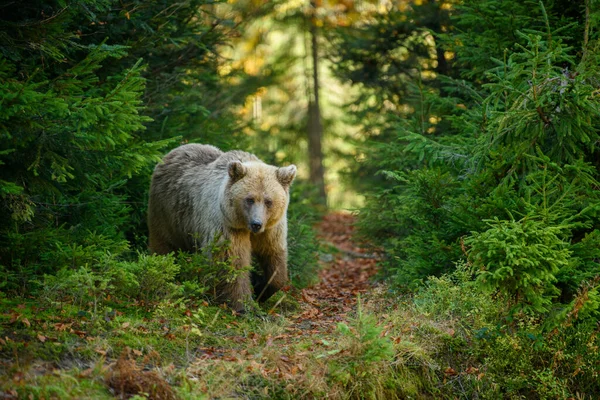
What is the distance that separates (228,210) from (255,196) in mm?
410

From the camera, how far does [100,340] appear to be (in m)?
6.20

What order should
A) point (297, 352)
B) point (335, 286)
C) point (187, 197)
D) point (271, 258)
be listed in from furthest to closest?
point (335, 286) → point (187, 197) → point (271, 258) → point (297, 352)

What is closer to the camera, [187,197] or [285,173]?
[285,173]

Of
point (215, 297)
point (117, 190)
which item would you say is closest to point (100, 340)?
point (215, 297)

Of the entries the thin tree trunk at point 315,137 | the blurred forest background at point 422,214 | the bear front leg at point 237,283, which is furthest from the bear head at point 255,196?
the thin tree trunk at point 315,137

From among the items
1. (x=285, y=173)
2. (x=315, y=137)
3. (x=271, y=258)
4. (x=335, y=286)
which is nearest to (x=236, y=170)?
(x=285, y=173)

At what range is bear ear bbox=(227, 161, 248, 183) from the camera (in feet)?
27.4

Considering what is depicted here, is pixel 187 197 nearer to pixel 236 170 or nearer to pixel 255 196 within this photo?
pixel 236 170

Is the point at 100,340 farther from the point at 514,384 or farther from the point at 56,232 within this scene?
the point at 514,384

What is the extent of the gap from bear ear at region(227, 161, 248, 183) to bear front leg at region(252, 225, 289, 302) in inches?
31.4

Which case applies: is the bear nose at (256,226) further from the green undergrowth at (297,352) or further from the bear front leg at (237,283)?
the green undergrowth at (297,352)

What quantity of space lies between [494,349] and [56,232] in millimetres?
4916

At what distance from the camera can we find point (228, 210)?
840 cm

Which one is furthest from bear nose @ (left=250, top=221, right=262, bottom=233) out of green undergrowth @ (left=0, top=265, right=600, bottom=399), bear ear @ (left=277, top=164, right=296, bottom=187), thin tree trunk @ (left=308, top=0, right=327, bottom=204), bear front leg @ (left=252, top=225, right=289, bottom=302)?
thin tree trunk @ (left=308, top=0, right=327, bottom=204)
